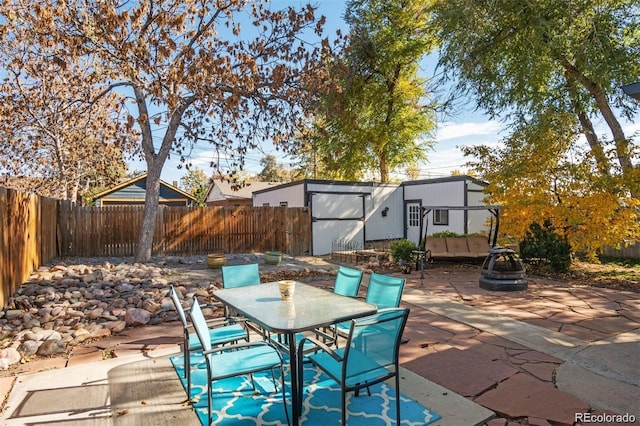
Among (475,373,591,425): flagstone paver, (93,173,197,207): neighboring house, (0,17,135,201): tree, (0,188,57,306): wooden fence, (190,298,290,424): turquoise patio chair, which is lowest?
(475,373,591,425): flagstone paver

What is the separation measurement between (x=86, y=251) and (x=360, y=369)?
38.5 feet

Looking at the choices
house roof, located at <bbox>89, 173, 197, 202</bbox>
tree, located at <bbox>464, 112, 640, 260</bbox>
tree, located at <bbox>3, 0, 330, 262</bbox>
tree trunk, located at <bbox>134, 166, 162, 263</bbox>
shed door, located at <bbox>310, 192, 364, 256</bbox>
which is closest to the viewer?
tree, located at <bbox>3, 0, 330, 262</bbox>

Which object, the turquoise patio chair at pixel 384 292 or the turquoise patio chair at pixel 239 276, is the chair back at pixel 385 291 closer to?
the turquoise patio chair at pixel 384 292

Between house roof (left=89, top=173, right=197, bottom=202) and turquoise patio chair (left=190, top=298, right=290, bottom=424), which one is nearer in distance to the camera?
turquoise patio chair (left=190, top=298, right=290, bottom=424)

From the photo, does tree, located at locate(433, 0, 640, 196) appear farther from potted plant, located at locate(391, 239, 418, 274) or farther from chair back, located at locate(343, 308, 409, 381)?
chair back, located at locate(343, 308, 409, 381)

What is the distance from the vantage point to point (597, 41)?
862 cm

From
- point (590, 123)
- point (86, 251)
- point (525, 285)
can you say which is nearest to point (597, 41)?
point (590, 123)

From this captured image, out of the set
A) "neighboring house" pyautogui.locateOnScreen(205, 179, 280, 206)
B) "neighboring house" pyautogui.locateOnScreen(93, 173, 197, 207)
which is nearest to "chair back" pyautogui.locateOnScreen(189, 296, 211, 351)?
"neighboring house" pyautogui.locateOnScreen(93, 173, 197, 207)

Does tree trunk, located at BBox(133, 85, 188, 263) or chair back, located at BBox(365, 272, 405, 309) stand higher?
tree trunk, located at BBox(133, 85, 188, 263)

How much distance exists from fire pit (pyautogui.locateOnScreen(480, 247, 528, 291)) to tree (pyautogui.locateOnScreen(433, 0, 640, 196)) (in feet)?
10.1

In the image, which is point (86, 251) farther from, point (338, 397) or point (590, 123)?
point (590, 123)

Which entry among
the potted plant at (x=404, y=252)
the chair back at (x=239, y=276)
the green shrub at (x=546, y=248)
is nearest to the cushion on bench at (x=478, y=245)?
the green shrub at (x=546, y=248)

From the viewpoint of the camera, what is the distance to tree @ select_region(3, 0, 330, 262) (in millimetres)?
6980

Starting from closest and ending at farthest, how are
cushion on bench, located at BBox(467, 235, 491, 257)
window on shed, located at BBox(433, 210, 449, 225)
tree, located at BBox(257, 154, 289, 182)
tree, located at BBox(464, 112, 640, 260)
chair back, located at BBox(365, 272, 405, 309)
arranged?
chair back, located at BBox(365, 272, 405, 309)
tree, located at BBox(464, 112, 640, 260)
cushion on bench, located at BBox(467, 235, 491, 257)
window on shed, located at BBox(433, 210, 449, 225)
tree, located at BBox(257, 154, 289, 182)
